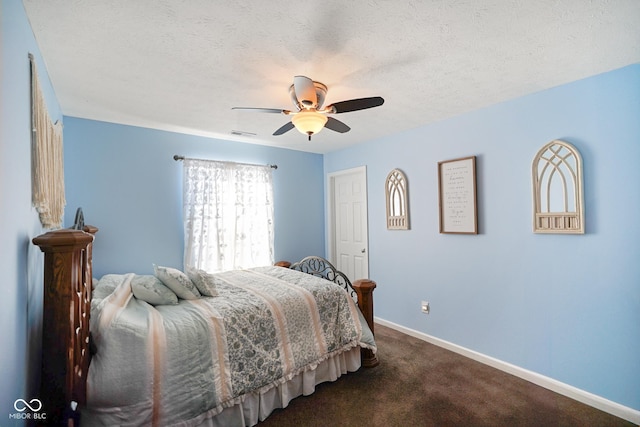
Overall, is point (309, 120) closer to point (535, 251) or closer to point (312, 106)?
point (312, 106)

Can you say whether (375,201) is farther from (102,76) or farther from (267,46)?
(102,76)

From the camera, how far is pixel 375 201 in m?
3.86

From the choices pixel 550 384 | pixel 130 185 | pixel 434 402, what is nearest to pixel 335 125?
pixel 434 402

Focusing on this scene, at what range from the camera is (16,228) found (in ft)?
3.87

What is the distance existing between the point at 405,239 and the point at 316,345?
1.82 metres

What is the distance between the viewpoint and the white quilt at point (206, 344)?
1473 millimetres

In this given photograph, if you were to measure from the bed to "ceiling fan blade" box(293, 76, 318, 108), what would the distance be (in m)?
1.35

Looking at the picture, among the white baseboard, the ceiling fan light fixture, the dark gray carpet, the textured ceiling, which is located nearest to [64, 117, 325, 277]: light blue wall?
the textured ceiling

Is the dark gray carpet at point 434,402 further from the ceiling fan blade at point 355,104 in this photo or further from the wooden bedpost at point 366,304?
the ceiling fan blade at point 355,104

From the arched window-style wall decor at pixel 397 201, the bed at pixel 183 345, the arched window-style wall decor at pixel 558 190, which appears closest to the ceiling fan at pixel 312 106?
the bed at pixel 183 345

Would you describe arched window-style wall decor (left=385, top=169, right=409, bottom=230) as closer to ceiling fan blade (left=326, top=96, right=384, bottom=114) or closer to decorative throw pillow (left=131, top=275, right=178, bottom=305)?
ceiling fan blade (left=326, top=96, right=384, bottom=114)

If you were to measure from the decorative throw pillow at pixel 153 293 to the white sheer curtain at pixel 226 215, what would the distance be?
124 cm

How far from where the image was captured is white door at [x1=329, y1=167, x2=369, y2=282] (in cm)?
407

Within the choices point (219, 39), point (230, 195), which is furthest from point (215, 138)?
point (219, 39)
